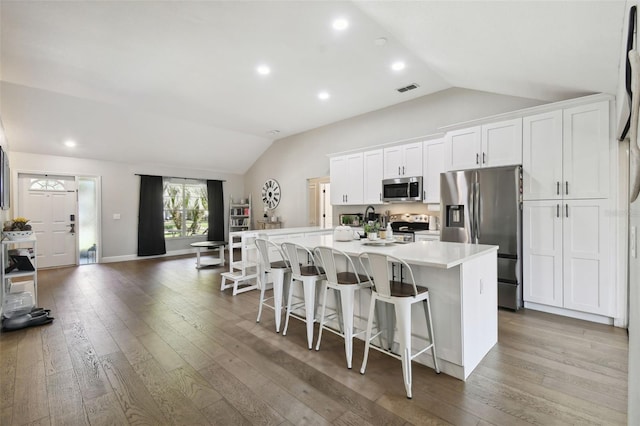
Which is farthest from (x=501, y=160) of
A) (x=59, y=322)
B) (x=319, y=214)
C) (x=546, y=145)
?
(x=59, y=322)

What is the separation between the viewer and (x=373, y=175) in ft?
18.2

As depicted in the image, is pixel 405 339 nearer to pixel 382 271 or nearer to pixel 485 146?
pixel 382 271

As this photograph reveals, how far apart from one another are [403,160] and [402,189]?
19.8 inches

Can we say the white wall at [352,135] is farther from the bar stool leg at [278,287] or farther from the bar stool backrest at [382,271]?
the bar stool backrest at [382,271]

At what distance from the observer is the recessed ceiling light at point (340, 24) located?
3010 mm

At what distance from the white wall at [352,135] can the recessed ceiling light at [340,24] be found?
2.63m

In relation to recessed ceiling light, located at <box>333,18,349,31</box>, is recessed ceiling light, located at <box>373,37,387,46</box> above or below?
below

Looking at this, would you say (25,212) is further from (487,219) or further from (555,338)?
(555,338)

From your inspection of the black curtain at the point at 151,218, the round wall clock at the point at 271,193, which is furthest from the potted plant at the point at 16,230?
the round wall clock at the point at 271,193

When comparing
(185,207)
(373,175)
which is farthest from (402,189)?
(185,207)

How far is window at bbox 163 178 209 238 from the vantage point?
8422 millimetres

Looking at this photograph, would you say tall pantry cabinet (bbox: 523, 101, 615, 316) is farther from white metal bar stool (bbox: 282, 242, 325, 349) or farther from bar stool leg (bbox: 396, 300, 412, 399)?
white metal bar stool (bbox: 282, 242, 325, 349)

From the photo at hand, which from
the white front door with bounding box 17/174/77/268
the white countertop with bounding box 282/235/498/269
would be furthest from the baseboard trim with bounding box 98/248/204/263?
the white countertop with bounding box 282/235/498/269

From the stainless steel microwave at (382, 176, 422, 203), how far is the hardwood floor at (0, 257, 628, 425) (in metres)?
2.21
